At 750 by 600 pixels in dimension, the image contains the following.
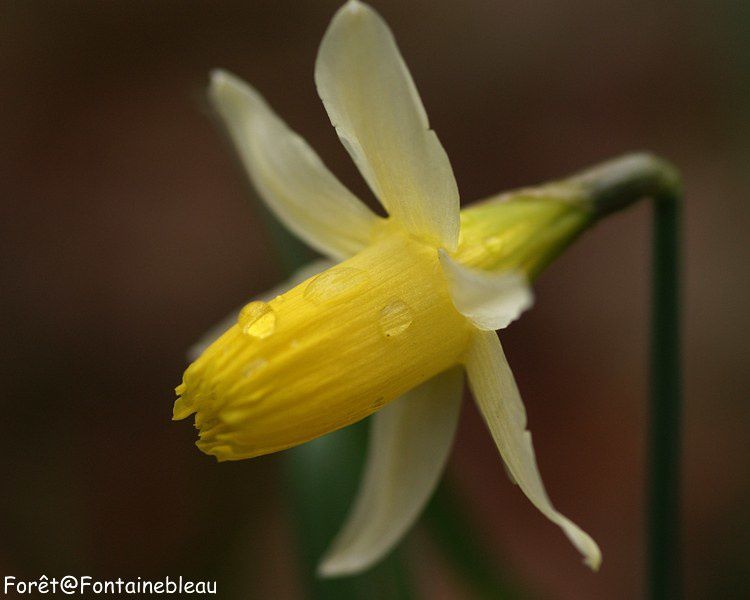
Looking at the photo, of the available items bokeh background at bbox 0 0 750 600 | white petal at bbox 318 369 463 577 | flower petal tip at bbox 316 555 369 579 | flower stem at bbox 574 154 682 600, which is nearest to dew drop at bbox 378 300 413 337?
white petal at bbox 318 369 463 577

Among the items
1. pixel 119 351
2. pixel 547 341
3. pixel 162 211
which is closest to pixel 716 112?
pixel 547 341

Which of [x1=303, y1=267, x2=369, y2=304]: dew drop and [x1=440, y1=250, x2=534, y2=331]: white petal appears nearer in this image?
[x1=440, y1=250, x2=534, y2=331]: white petal

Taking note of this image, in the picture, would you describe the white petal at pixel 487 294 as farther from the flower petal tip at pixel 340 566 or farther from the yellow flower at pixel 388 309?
the flower petal tip at pixel 340 566

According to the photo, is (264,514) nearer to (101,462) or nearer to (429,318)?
(101,462)

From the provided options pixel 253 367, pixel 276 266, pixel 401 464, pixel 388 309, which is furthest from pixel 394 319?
pixel 276 266

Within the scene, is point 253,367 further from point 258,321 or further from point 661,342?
point 661,342

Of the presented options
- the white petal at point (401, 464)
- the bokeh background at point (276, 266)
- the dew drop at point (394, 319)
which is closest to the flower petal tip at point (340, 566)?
the white petal at point (401, 464)

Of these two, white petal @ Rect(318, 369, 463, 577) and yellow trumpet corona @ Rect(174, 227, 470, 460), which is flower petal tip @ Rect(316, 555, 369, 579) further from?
yellow trumpet corona @ Rect(174, 227, 470, 460)
